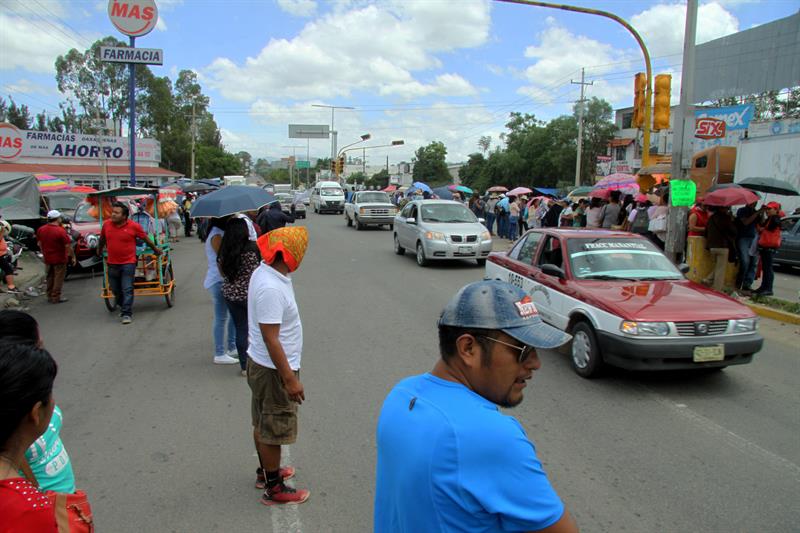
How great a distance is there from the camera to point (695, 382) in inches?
225

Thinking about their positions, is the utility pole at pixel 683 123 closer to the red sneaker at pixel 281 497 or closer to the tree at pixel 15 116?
the red sneaker at pixel 281 497

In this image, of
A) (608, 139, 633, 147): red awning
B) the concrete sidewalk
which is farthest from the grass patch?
(608, 139, 633, 147): red awning

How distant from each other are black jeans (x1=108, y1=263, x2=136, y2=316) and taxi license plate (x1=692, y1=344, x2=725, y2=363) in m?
7.51

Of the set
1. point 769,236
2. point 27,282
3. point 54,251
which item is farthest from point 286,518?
point 27,282

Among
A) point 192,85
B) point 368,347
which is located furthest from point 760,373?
point 192,85

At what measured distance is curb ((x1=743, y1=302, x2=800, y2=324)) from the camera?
27.6 feet

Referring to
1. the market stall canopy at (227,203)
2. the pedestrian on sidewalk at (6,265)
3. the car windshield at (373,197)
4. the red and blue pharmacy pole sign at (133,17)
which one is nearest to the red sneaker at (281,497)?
the market stall canopy at (227,203)

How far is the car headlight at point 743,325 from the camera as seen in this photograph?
5367 mm

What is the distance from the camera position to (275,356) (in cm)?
325

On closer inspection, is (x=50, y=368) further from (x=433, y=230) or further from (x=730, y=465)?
(x=433, y=230)

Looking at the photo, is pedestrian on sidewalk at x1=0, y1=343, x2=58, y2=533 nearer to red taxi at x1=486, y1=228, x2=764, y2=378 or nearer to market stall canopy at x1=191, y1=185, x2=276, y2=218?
market stall canopy at x1=191, y1=185, x2=276, y2=218

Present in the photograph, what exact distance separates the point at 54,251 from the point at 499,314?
34.1 ft

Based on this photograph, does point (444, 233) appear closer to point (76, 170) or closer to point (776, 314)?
point (776, 314)

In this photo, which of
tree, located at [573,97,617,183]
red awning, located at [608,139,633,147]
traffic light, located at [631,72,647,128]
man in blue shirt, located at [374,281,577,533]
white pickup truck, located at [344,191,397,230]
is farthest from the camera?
tree, located at [573,97,617,183]
